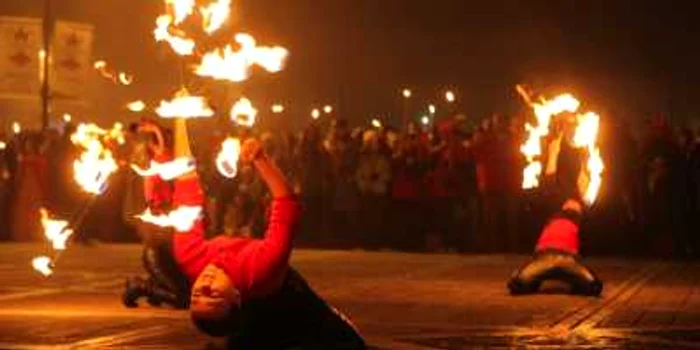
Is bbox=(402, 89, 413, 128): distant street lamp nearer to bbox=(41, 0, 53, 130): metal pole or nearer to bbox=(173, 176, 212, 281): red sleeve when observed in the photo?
bbox=(41, 0, 53, 130): metal pole

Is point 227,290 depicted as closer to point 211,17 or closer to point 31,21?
point 211,17

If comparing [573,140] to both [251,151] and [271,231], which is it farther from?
[251,151]

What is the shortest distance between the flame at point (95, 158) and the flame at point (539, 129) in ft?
16.1

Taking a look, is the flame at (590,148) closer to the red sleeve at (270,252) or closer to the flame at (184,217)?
the flame at (184,217)

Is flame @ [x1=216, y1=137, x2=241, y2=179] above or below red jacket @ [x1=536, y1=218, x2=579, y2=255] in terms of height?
above

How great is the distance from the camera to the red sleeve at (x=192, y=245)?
9898 millimetres

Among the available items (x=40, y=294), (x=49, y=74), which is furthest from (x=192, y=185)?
(x=49, y=74)

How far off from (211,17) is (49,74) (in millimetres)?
15654

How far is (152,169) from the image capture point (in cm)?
1164

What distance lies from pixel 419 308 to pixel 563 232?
6.99ft

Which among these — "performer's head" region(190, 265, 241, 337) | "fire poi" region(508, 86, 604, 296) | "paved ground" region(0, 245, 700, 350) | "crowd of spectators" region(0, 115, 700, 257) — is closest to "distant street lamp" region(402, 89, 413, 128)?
"crowd of spectators" region(0, 115, 700, 257)

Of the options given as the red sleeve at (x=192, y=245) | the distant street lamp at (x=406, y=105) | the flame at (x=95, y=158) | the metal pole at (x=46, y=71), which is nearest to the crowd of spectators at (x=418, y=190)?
the metal pole at (x=46, y=71)

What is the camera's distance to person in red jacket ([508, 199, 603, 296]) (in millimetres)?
16297

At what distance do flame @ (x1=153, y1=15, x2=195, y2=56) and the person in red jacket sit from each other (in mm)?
6350
